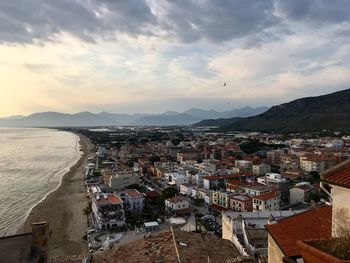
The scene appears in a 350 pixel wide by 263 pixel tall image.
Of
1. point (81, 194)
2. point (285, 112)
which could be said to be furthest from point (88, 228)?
point (285, 112)

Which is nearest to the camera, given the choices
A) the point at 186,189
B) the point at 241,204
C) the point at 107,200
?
the point at 107,200

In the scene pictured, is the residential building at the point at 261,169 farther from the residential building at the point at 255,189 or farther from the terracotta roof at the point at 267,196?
the terracotta roof at the point at 267,196

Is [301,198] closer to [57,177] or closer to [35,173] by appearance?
[57,177]

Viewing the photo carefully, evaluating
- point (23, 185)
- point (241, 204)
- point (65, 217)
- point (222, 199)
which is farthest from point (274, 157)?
point (65, 217)

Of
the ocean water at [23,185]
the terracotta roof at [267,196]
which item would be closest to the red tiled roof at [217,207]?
the terracotta roof at [267,196]

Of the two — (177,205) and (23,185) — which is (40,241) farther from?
(23,185)
